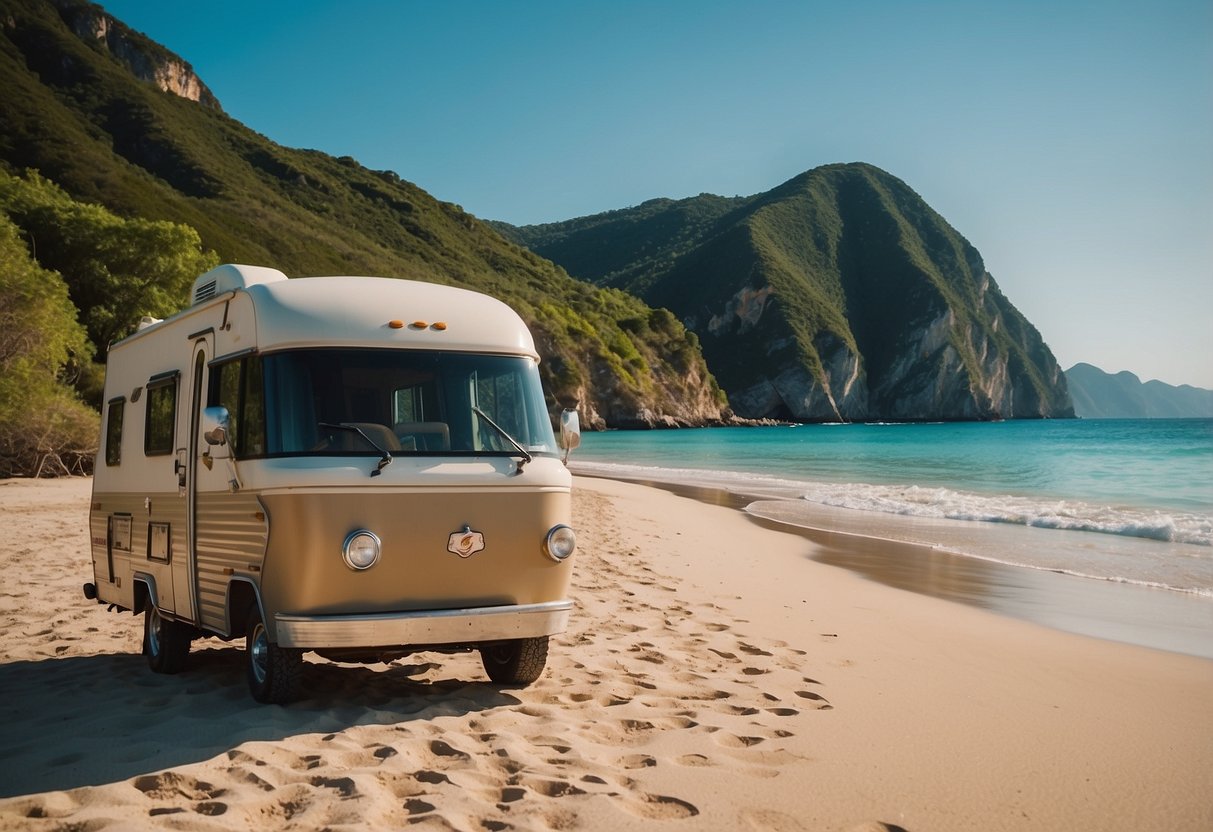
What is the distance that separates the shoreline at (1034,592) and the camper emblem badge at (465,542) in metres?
6.95

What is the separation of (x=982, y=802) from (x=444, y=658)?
4516mm

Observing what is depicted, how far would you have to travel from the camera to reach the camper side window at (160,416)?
7316 mm

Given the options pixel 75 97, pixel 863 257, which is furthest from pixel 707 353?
pixel 75 97

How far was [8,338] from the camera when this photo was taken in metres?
27.3

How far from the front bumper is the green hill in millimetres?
61872

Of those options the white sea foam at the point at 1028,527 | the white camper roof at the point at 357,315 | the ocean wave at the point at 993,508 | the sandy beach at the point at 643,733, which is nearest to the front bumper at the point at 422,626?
the sandy beach at the point at 643,733

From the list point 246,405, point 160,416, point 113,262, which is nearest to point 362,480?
point 246,405

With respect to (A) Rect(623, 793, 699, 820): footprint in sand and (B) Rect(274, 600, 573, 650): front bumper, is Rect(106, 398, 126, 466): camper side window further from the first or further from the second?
(A) Rect(623, 793, 699, 820): footprint in sand

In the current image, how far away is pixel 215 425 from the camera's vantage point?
5910 millimetres

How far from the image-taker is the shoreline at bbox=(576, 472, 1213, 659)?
1000 centimetres

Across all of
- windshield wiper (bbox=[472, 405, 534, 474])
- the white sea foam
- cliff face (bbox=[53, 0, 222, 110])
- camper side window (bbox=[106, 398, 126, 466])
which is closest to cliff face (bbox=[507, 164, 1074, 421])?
cliff face (bbox=[53, 0, 222, 110])

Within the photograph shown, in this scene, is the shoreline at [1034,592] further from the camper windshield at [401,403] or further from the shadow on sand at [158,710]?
the shadow on sand at [158,710]

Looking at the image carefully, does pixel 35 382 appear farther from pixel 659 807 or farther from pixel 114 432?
pixel 659 807

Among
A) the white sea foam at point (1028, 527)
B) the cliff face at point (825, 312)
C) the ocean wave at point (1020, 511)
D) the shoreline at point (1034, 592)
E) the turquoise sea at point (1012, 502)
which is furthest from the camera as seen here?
the cliff face at point (825, 312)
